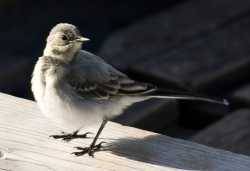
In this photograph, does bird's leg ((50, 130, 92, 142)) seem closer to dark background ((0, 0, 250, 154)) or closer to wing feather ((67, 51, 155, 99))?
wing feather ((67, 51, 155, 99))

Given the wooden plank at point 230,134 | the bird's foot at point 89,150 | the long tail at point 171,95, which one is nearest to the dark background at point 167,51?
the wooden plank at point 230,134

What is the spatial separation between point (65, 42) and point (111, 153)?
814 mm

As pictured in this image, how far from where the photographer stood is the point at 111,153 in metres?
3.22

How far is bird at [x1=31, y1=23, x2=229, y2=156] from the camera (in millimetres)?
3635

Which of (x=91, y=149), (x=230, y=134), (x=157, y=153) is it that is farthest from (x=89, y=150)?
(x=230, y=134)

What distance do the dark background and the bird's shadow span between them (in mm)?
2154

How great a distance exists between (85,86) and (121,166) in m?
0.70

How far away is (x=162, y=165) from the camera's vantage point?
3.10m

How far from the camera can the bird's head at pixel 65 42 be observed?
378cm

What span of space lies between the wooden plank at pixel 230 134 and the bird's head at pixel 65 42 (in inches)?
72.3

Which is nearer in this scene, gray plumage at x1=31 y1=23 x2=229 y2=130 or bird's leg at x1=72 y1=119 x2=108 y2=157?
bird's leg at x1=72 y1=119 x2=108 y2=157

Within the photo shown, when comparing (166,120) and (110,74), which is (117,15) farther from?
(110,74)

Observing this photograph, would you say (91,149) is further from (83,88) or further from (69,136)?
(83,88)

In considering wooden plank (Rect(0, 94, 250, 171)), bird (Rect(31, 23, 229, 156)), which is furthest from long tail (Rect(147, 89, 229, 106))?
wooden plank (Rect(0, 94, 250, 171))
